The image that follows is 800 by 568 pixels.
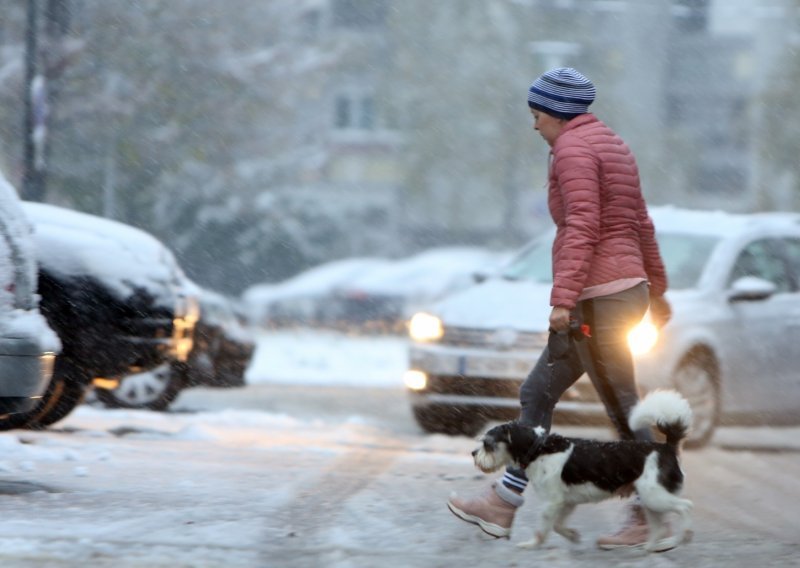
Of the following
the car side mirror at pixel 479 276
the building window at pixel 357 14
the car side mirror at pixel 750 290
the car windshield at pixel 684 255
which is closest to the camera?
the car side mirror at pixel 750 290

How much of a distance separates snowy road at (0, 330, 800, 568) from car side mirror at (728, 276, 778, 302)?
1.03 metres

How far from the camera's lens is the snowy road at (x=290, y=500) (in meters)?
5.64

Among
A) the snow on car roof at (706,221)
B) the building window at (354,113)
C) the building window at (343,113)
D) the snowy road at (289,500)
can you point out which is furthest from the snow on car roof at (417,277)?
the building window at (343,113)

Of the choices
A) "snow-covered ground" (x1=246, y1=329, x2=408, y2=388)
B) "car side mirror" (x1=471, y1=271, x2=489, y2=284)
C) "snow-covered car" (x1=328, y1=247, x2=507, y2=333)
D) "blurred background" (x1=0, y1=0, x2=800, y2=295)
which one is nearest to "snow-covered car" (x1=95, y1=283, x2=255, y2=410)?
"car side mirror" (x1=471, y1=271, x2=489, y2=284)

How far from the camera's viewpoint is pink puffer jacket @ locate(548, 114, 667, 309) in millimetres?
5930

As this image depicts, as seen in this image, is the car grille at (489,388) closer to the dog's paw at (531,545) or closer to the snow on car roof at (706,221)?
the snow on car roof at (706,221)

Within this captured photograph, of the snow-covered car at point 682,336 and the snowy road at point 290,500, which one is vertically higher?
the snow-covered car at point 682,336

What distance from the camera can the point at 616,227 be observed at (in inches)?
241

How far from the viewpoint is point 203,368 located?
12547mm

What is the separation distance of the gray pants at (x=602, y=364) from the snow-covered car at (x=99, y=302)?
3302 mm

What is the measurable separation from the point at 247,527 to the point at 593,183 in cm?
184

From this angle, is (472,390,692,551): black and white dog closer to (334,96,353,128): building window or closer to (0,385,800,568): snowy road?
(0,385,800,568): snowy road

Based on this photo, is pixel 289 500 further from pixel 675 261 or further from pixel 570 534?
pixel 675 261

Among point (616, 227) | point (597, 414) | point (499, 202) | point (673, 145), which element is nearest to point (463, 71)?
point (499, 202)
